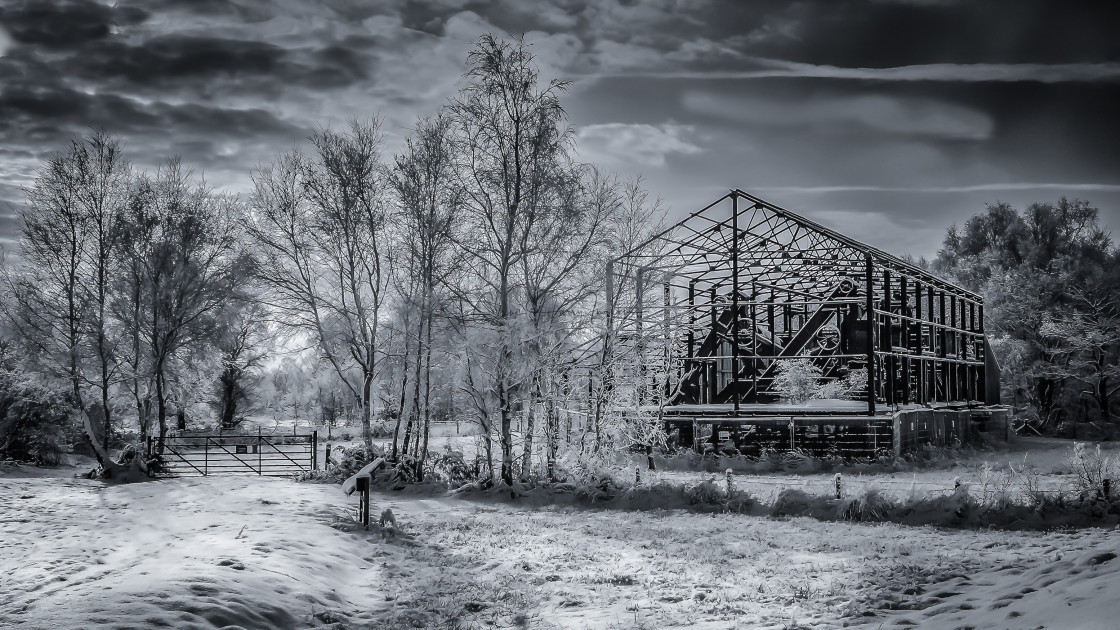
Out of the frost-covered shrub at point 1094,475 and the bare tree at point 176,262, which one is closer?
the frost-covered shrub at point 1094,475

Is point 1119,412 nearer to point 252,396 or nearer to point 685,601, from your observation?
point 685,601

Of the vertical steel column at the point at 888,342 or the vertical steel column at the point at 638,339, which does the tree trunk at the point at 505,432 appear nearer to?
the vertical steel column at the point at 638,339

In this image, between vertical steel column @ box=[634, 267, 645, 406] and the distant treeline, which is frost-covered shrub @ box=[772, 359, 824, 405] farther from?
the distant treeline

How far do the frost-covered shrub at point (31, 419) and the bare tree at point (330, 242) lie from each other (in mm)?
8357

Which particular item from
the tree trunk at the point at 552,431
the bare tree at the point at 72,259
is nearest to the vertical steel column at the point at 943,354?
the tree trunk at the point at 552,431

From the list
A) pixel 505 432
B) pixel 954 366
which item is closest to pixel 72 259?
pixel 505 432

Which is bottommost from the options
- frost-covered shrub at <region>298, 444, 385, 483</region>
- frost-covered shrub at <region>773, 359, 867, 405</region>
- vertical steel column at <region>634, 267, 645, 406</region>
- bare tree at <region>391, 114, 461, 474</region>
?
frost-covered shrub at <region>298, 444, 385, 483</region>

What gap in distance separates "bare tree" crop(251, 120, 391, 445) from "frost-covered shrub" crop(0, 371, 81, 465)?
8.36m

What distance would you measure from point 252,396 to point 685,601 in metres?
39.6

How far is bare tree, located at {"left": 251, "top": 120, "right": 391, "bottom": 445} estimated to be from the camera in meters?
23.3

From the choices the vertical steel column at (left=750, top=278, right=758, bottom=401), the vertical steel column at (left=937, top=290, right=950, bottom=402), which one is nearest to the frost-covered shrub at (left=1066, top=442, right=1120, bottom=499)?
the vertical steel column at (left=750, top=278, right=758, bottom=401)

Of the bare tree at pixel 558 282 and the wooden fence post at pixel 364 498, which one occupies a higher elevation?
the bare tree at pixel 558 282

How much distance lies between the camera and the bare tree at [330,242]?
2334cm

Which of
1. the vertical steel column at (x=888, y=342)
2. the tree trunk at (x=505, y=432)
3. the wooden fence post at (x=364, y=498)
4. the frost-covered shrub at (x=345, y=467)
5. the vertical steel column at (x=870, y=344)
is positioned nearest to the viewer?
the wooden fence post at (x=364, y=498)
